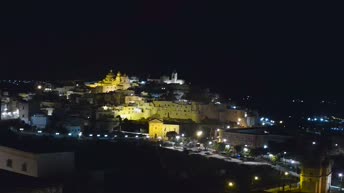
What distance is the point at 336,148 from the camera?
101 feet

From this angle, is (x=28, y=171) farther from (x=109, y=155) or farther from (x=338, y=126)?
(x=338, y=126)

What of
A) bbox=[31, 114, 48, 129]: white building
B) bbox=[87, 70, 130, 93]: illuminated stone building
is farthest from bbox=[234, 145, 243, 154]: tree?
bbox=[87, 70, 130, 93]: illuminated stone building

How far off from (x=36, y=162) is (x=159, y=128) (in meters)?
13.3

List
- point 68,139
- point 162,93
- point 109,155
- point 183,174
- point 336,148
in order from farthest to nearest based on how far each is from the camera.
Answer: point 162,93 < point 336,148 < point 68,139 < point 109,155 < point 183,174

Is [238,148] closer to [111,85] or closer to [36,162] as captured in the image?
[36,162]

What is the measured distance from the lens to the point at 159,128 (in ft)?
103

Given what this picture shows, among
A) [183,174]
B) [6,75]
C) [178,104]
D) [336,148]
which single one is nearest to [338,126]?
[336,148]

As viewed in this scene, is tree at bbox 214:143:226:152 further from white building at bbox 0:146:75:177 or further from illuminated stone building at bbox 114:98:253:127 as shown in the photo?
white building at bbox 0:146:75:177

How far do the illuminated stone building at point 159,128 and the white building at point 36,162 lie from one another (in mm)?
11349

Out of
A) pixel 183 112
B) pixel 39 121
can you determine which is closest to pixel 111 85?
pixel 183 112

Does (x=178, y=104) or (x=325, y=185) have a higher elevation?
(x=178, y=104)

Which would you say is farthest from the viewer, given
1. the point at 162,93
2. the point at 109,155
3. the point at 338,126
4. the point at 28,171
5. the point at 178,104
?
the point at 338,126

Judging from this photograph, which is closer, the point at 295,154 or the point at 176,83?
the point at 295,154

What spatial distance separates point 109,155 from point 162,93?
614 inches
